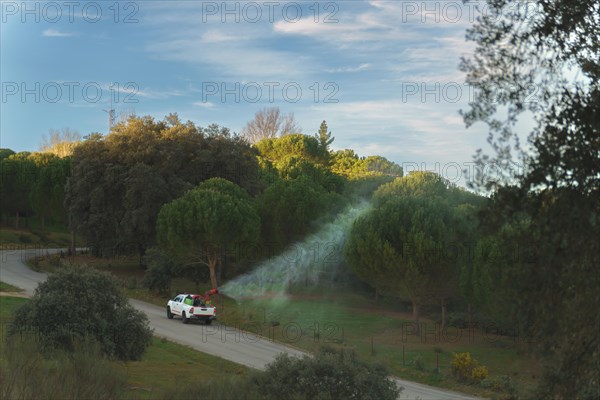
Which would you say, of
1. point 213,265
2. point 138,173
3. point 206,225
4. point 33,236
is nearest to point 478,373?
point 206,225

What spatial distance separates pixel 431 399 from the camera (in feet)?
96.7

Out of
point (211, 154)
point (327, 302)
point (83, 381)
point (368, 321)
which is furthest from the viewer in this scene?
point (211, 154)

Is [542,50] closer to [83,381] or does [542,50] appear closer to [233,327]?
[83,381]

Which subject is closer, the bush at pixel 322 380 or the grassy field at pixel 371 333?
the bush at pixel 322 380

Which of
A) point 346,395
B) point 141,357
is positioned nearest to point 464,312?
point 141,357

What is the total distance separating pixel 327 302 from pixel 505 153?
4602cm

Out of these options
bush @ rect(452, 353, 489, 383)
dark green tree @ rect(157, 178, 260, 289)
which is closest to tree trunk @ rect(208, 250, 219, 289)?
dark green tree @ rect(157, 178, 260, 289)

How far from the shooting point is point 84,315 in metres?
24.5

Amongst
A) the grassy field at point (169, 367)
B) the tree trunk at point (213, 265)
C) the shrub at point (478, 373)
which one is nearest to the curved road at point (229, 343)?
the grassy field at point (169, 367)

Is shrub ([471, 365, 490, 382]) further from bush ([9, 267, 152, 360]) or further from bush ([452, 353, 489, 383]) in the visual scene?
bush ([9, 267, 152, 360])

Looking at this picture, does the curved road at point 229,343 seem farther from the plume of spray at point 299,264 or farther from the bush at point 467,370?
the plume of spray at point 299,264

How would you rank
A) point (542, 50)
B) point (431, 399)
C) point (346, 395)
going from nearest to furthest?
point (542, 50) < point (346, 395) < point (431, 399)

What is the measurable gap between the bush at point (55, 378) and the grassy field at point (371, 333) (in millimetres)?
20171

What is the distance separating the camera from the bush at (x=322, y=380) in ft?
57.1
